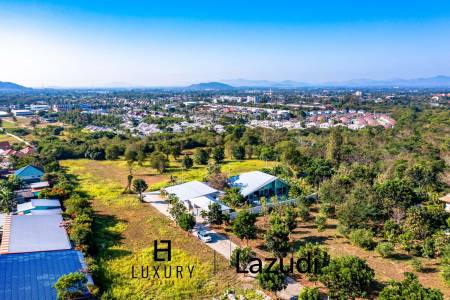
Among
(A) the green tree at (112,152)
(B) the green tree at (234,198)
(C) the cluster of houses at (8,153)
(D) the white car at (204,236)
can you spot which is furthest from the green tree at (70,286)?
(A) the green tree at (112,152)

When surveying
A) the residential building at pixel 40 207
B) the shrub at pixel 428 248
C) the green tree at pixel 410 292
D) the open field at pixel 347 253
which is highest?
the green tree at pixel 410 292

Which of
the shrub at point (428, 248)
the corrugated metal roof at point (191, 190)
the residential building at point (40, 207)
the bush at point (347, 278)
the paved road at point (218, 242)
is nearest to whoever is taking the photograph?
the bush at point (347, 278)

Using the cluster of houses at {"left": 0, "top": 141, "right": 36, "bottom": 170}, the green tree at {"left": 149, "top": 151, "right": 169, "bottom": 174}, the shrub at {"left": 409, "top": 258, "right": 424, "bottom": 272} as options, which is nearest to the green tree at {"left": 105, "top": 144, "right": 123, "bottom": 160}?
the cluster of houses at {"left": 0, "top": 141, "right": 36, "bottom": 170}

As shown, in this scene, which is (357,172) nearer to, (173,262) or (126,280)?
(173,262)

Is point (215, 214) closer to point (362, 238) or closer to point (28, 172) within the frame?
point (362, 238)

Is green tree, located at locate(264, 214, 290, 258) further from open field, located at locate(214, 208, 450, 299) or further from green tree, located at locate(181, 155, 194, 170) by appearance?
green tree, located at locate(181, 155, 194, 170)

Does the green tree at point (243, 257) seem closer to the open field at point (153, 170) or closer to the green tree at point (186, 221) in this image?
the green tree at point (186, 221)

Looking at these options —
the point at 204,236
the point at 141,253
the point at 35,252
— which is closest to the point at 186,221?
the point at 204,236
